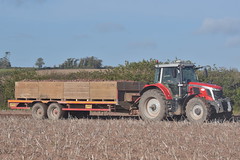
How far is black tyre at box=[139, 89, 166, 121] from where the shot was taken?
16812mm

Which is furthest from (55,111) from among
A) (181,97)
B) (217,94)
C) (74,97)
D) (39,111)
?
(217,94)

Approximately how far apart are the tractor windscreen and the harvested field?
250cm

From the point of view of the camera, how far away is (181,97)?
16.9 meters

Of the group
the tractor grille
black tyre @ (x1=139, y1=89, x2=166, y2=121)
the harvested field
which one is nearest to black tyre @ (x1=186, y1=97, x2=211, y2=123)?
the tractor grille

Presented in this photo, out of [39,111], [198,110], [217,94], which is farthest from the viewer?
[39,111]

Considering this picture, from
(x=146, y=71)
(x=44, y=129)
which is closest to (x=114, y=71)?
(x=146, y=71)

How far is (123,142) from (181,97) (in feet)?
20.3

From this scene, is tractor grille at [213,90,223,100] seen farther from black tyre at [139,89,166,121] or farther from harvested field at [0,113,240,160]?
harvested field at [0,113,240,160]

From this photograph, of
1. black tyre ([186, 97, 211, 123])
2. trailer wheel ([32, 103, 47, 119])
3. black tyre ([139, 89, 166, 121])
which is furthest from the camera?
trailer wheel ([32, 103, 47, 119])

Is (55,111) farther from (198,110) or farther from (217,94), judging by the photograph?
(217,94)

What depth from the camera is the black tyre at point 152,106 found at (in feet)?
55.2

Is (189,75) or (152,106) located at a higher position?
(189,75)

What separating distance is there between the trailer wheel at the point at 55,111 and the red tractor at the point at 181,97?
3689 millimetres

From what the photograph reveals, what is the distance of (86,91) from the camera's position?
18.8 m
